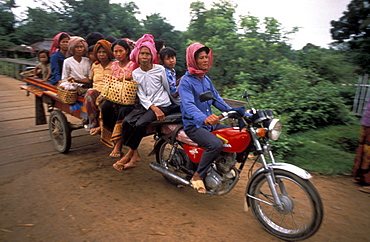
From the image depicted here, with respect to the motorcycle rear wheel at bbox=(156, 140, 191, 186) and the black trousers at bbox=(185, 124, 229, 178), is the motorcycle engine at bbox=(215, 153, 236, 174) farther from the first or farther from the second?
the motorcycle rear wheel at bbox=(156, 140, 191, 186)

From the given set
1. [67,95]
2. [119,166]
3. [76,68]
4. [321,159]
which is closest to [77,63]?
[76,68]

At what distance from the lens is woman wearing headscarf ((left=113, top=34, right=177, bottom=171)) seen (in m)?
3.80

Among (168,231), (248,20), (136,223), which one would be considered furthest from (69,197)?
(248,20)

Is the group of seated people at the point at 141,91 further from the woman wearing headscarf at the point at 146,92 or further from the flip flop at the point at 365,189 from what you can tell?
the flip flop at the point at 365,189

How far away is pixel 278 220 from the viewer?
2990 millimetres

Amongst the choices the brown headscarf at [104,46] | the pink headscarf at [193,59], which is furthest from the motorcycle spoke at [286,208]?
the brown headscarf at [104,46]

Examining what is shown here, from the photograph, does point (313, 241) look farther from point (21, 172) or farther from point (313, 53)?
point (313, 53)

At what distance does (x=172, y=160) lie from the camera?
3.91 meters

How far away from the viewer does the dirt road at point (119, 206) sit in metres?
2.91

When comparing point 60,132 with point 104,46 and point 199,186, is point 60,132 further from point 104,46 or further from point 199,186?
point 199,186

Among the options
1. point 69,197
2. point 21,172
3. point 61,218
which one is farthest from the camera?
point 21,172

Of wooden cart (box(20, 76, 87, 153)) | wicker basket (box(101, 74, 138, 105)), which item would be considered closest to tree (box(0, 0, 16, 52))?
wooden cart (box(20, 76, 87, 153))

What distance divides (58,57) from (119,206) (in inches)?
130

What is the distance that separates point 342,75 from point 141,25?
10.9 meters
